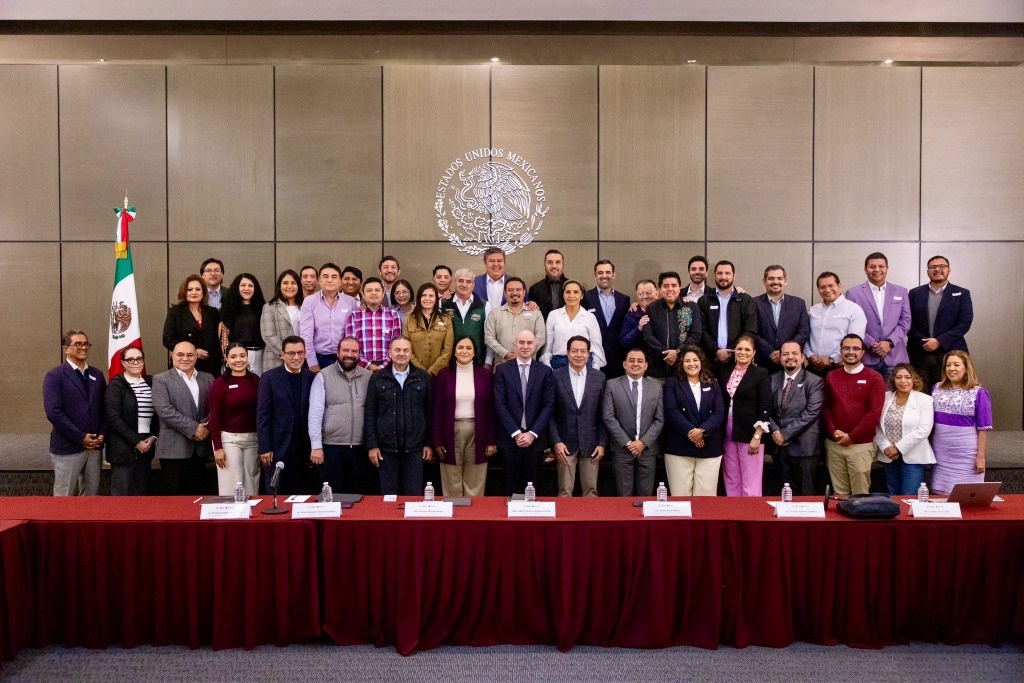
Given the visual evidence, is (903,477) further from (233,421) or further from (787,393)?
(233,421)

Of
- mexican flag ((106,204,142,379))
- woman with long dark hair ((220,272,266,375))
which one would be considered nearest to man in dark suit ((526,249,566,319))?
woman with long dark hair ((220,272,266,375))

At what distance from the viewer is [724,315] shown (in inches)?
222

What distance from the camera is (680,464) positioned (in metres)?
4.84

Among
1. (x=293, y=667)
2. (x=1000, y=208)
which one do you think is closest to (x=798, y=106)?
(x=1000, y=208)

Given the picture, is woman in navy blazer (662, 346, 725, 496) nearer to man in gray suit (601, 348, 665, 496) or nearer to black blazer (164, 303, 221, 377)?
man in gray suit (601, 348, 665, 496)

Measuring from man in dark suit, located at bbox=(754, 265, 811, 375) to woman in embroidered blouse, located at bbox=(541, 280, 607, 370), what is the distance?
1.32 metres

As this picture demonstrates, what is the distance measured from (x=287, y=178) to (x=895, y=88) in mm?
6391

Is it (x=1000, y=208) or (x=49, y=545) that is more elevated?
(x=1000, y=208)

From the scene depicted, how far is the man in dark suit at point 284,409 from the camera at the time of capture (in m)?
4.64

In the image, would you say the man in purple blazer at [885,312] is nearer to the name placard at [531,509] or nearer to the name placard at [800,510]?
the name placard at [800,510]

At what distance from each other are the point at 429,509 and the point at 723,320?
314cm

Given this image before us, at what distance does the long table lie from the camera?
344 centimetres

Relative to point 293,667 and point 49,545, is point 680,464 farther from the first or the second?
point 49,545

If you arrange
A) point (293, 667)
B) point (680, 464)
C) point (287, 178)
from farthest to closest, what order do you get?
point (287, 178) < point (680, 464) < point (293, 667)
